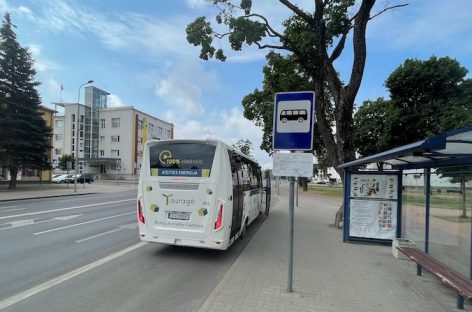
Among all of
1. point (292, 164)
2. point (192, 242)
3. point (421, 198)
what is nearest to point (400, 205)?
point (421, 198)

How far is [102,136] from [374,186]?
255 ft

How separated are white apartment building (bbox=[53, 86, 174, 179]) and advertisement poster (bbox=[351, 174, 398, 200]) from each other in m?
69.7

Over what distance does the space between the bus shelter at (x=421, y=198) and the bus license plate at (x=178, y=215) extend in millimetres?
4113

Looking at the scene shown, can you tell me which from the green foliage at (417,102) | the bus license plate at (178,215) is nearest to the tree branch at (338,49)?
the bus license plate at (178,215)

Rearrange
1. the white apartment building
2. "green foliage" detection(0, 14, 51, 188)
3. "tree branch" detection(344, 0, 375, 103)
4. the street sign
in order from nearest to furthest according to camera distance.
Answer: the street sign → "tree branch" detection(344, 0, 375, 103) → "green foliage" detection(0, 14, 51, 188) → the white apartment building

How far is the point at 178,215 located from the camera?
7785 mm

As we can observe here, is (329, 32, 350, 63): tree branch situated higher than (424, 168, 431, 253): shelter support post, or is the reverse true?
(329, 32, 350, 63): tree branch

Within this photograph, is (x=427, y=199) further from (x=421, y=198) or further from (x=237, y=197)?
(x=237, y=197)

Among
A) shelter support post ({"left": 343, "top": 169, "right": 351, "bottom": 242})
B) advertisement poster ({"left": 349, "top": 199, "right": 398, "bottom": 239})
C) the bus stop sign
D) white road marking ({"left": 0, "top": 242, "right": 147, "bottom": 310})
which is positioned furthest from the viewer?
shelter support post ({"left": 343, "top": 169, "right": 351, "bottom": 242})

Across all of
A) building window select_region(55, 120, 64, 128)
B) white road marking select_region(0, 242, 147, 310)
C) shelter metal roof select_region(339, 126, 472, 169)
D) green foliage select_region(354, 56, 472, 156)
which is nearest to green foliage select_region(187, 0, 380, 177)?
shelter metal roof select_region(339, 126, 472, 169)

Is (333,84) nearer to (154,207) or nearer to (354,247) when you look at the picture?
(354,247)

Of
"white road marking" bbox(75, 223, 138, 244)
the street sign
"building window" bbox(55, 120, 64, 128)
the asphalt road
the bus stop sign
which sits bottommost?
"white road marking" bbox(75, 223, 138, 244)

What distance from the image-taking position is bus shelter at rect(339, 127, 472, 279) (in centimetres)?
598

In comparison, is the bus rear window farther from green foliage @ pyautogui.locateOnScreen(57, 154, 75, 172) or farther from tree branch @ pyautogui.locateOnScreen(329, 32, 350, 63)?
green foliage @ pyautogui.locateOnScreen(57, 154, 75, 172)
